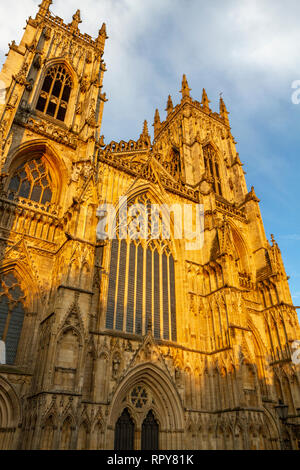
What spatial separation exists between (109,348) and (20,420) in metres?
3.97

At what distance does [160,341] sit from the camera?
15.5 metres

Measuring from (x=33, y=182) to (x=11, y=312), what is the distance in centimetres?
654

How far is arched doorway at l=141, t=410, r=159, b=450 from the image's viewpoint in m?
13.5

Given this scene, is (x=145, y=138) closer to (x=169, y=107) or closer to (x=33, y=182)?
(x=33, y=182)

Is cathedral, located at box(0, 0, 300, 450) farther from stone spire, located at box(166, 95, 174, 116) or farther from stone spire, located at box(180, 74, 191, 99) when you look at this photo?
stone spire, located at box(166, 95, 174, 116)

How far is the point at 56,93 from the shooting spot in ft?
69.0

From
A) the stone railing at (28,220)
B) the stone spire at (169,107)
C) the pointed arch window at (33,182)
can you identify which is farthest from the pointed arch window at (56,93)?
the stone spire at (169,107)

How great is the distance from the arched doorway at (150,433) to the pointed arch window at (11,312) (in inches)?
241

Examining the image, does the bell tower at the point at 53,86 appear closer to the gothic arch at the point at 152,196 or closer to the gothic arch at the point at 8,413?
the gothic arch at the point at 152,196

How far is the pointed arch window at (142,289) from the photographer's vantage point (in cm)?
1515

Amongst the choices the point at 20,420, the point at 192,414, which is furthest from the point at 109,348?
the point at 192,414

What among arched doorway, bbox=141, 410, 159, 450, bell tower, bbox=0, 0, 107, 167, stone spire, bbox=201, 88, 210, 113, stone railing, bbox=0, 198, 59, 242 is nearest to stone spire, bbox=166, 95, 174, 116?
stone spire, bbox=201, 88, 210, 113

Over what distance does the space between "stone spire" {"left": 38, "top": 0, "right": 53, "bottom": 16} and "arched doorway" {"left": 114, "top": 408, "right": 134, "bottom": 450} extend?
24.8 metres

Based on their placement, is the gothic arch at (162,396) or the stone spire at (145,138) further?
the stone spire at (145,138)
